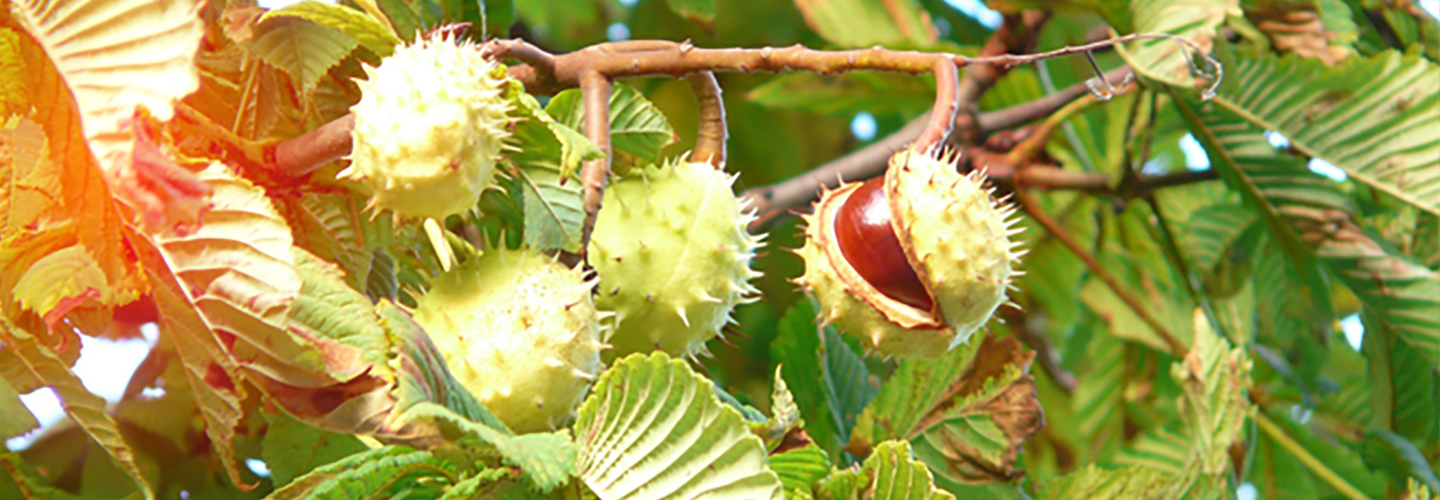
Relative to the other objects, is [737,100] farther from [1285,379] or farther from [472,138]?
[472,138]

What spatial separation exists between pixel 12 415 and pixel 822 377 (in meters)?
0.76

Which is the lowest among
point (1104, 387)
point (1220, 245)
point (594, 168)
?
point (1104, 387)

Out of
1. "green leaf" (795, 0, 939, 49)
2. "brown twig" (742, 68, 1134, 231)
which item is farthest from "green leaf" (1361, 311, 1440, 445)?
"green leaf" (795, 0, 939, 49)

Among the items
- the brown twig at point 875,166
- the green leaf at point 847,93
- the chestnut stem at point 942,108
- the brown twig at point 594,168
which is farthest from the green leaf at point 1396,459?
the brown twig at point 594,168

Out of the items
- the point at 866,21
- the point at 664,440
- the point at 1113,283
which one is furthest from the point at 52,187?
the point at 1113,283

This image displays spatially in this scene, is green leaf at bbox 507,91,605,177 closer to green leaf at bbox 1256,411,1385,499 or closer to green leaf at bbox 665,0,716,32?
green leaf at bbox 665,0,716,32

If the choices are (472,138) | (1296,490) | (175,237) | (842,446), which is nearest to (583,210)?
(472,138)

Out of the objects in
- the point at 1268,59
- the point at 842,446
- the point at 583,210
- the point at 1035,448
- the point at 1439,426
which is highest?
the point at 583,210

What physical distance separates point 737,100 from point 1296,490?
1.08 metres

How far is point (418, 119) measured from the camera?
28.8 inches

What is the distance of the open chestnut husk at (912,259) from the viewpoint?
95 cm

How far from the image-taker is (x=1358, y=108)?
1452 mm

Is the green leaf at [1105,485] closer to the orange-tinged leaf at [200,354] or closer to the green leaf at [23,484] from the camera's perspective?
the orange-tinged leaf at [200,354]

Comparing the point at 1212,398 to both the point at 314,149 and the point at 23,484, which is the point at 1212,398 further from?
the point at 23,484
